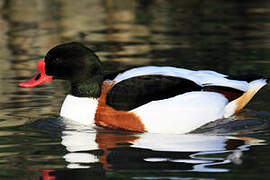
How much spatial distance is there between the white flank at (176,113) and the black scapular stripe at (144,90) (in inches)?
2.4

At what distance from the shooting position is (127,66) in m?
12.4

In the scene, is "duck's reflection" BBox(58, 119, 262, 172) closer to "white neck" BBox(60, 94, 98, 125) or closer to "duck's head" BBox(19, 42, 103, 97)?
"white neck" BBox(60, 94, 98, 125)

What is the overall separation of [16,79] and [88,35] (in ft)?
15.7

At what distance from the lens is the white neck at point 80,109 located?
8.55 metres

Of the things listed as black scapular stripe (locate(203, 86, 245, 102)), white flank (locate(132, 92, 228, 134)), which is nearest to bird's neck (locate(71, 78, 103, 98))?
white flank (locate(132, 92, 228, 134))

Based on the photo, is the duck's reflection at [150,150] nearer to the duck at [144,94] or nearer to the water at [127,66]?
the water at [127,66]

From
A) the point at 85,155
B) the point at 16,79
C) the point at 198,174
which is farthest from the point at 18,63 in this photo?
the point at 198,174

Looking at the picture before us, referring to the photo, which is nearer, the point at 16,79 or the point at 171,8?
the point at 16,79

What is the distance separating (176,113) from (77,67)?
1.27 metres

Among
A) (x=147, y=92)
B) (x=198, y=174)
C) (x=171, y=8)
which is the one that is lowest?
(x=198, y=174)

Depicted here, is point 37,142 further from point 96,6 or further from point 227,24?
point 96,6

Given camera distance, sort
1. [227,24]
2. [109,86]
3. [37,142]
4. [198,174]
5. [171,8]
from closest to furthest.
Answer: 1. [198,174]
2. [37,142]
3. [109,86]
4. [227,24]
5. [171,8]

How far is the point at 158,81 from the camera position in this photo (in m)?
8.27

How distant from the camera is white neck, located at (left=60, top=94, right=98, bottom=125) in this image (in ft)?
28.0
